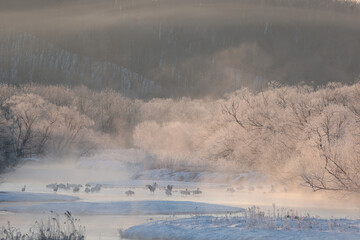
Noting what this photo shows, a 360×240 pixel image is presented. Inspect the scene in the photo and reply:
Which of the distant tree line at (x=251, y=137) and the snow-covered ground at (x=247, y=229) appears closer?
the snow-covered ground at (x=247, y=229)

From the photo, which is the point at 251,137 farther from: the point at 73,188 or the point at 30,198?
the point at 30,198

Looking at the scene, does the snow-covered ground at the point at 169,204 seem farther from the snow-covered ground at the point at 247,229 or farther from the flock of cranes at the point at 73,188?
the flock of cranes at the point at 73,188

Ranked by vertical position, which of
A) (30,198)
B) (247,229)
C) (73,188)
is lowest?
(247,229)

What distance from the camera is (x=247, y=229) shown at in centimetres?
1962

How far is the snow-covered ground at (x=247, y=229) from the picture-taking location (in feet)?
60.6

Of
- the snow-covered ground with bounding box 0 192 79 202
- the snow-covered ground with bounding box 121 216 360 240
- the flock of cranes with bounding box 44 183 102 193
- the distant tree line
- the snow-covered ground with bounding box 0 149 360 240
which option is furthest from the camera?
the flock of cranes with bounding box 44 183 102 193

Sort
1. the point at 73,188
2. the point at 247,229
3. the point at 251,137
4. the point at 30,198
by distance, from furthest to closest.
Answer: the point at 251,137
the point at 73,188
the point at 30,198
the point at 247,229

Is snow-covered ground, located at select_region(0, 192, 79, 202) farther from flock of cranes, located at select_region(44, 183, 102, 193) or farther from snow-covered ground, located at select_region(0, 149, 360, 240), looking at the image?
flock of cranes, located at select_region(44, 183, 102, 193)

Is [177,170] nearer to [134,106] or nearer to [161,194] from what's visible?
A: [161,194]

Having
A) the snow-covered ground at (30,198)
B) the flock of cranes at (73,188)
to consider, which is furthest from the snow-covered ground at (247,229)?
the flock of cranes at (73,188)

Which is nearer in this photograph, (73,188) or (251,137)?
(73,188)

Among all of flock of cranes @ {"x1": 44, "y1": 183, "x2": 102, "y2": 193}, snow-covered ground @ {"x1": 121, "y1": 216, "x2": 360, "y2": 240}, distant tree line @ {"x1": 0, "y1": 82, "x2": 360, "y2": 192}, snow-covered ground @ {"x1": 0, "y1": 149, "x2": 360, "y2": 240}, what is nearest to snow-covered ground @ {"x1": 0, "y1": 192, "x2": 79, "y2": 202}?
snow-covered ground @ {"x1": 0, "y1": 149, "x2": 360, "y2": 240}

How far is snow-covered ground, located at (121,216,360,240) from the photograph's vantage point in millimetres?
18484

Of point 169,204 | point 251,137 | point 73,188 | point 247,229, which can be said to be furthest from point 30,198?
point 251,137
